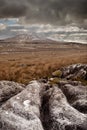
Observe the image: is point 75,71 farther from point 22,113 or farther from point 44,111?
point 22,113

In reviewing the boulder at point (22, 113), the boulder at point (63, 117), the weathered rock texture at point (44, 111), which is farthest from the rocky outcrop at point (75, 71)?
the boulder at point (22, 113)

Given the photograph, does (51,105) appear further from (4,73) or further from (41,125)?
(4,73)

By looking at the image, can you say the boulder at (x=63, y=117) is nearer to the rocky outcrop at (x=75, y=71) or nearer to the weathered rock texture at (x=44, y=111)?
the weathered rock texture at (x=44, y=111)

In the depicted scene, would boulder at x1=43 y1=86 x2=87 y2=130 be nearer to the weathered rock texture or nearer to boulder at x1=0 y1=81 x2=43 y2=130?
the weathered rock texture

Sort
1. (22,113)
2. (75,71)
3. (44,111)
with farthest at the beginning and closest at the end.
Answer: (75,71)
(44,111)
(22,113)

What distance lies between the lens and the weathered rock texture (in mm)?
21420

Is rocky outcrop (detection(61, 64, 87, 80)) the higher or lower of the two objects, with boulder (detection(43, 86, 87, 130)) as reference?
lower

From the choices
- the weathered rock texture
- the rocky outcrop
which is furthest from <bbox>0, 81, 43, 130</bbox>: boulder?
the rocky outcrop

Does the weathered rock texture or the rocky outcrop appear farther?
the rocky outcrop

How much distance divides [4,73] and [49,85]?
36.2m

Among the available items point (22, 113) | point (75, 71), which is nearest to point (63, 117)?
point (22, 113)

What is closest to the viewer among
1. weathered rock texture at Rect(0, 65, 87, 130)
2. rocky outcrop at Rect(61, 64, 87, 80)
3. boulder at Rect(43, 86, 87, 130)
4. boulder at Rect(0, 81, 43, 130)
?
boulder at Rect(0, 81, 43, 130)

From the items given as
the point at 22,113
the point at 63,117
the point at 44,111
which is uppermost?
the point at 22,113

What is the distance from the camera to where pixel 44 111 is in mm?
24828
